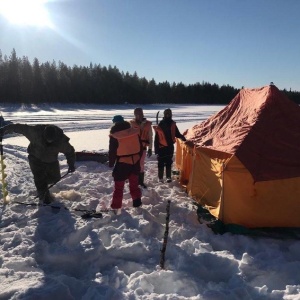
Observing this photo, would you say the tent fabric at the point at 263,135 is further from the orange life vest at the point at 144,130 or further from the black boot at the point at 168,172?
the black boot at the point at 168,172

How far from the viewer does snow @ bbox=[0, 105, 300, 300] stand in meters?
3.29

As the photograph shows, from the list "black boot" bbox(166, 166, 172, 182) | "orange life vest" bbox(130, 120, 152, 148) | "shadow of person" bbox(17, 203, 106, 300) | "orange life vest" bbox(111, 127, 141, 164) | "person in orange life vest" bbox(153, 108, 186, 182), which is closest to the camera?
"shadow of person" bbox(17, 203, 106, 300)

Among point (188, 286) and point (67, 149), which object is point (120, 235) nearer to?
point (188, 286)

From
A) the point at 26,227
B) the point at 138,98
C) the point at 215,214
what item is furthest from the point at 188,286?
the point at 138,98

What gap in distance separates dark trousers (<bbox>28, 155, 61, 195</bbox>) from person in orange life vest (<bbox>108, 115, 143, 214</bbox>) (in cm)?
117

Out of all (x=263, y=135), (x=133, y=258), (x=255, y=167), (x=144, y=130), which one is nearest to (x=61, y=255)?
(x=133, y=258)

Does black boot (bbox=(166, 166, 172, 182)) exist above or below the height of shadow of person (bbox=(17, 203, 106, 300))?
above

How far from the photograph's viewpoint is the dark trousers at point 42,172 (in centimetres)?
570

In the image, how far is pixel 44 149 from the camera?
558cm

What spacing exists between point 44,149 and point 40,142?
0.43 ft

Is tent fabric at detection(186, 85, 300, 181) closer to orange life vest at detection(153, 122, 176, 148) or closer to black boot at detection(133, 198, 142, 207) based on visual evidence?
orange life vest at detection(153, 122, 176, 148)

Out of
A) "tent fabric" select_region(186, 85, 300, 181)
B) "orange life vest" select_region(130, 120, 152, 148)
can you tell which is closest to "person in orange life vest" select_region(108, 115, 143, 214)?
"tent fabric" select_region(186, 85, 300, 181)

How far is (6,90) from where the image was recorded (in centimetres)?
4844

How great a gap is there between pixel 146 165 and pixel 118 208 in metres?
3.55
